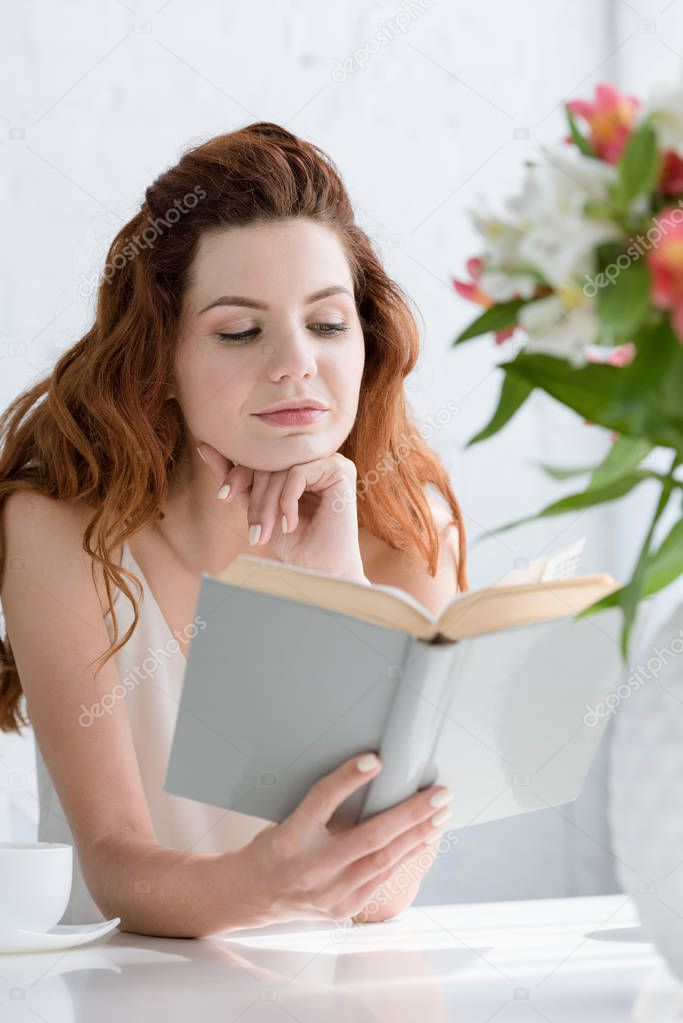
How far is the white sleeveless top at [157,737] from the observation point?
181 centimetres

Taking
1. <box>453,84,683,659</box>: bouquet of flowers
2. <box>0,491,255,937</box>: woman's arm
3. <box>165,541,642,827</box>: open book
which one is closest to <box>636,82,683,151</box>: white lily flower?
<box>453,84,683,659</box>: bouquet of flowers

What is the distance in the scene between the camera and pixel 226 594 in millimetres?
849

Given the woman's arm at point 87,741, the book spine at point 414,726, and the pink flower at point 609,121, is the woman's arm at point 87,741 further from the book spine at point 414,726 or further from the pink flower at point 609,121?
the pink flower at point 609,121

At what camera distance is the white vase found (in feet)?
2.28

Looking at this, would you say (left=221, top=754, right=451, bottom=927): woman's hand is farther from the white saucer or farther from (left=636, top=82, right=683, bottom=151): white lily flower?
(left=636, top=82, right=683, bottom=151): white lily flower

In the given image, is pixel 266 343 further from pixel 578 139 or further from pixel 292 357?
pixel 578 139

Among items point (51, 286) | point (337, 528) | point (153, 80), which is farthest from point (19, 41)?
point (337, 528)

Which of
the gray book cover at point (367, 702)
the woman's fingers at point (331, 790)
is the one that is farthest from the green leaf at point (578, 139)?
the woman's fingers at point (331, 790)

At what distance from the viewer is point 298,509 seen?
177 cm

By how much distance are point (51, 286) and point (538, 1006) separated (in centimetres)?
248

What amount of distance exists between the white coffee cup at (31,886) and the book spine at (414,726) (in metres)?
0.33

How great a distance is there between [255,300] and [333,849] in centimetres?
89

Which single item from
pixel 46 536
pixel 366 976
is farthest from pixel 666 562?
pixel 46 536

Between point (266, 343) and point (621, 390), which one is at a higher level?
point (266, 343)
